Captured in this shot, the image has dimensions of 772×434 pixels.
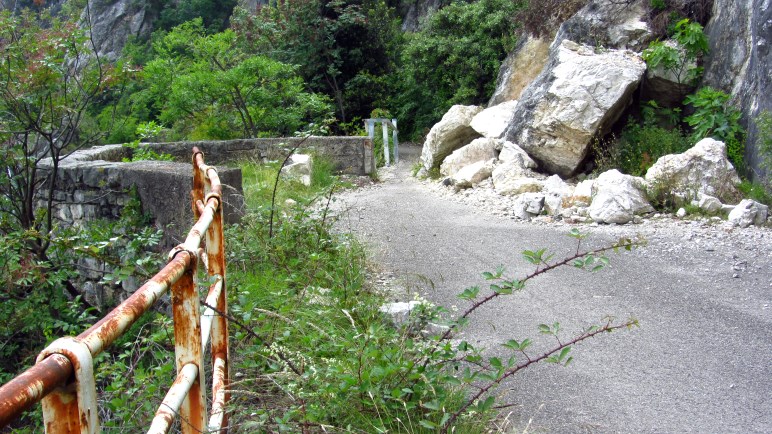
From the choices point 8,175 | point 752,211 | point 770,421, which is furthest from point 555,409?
point 8,175

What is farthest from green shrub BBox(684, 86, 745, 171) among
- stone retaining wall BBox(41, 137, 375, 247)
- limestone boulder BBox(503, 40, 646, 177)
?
stone retaining wall BBox(41, 137, 375, 247)

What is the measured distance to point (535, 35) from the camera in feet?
44.7

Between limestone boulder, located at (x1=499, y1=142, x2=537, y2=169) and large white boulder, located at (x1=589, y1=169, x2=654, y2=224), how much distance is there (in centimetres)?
198

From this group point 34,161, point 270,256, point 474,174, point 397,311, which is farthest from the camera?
point 474,174

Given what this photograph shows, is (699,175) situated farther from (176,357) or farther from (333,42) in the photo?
(333,42)

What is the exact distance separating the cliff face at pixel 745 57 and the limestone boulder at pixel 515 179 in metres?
2.58

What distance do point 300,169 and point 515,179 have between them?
325cm

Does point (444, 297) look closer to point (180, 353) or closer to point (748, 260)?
point (748, 260)

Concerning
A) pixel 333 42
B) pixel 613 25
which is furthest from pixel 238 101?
pixel 613 25

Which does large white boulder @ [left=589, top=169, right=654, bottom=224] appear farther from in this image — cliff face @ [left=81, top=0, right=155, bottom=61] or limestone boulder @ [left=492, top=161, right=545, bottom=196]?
cliff face @ [left=81, top=0, right=155, bottom=61]

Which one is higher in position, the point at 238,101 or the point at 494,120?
the point at 238,101

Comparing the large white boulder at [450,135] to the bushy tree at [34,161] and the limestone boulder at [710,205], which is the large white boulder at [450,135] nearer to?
the limestone boulder at [710,205]

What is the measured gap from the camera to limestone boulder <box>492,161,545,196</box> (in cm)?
927

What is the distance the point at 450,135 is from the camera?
1262 cm
